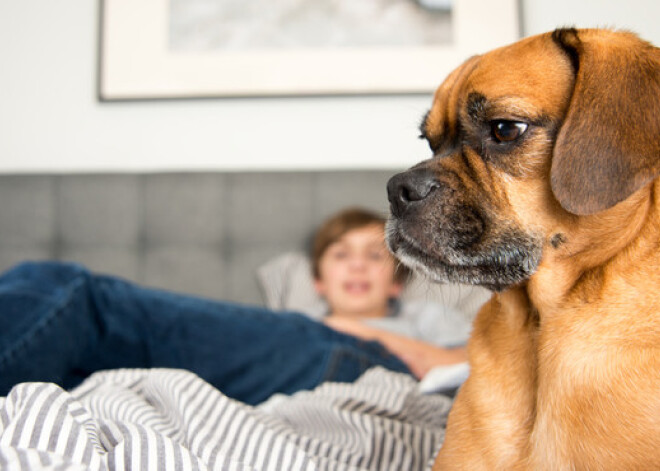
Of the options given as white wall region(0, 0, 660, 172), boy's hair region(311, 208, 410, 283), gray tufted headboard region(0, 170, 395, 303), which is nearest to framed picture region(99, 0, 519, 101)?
white wall region(0, 0, 660, 172)

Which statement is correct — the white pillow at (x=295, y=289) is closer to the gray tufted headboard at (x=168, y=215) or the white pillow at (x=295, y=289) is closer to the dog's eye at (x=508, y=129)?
the gray tufted headboard at (x=168, y=215)

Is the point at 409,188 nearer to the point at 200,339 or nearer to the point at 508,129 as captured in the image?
the point at 508,129

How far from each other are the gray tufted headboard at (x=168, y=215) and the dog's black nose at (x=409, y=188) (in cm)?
120

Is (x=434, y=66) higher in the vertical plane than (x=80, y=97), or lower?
higher

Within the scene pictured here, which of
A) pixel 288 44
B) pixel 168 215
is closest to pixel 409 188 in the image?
pixel 168 215

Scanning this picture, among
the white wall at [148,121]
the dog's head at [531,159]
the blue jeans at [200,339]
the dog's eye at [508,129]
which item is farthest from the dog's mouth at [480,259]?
the white wall at [148,121]

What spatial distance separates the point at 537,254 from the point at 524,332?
0.13 metres

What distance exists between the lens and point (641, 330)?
70 centimetres

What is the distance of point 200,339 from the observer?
1435 millimetres

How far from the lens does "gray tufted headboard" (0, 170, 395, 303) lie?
204 cm

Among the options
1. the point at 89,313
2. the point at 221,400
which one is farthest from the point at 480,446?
the point at 89,313

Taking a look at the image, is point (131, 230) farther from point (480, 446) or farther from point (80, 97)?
point (480, 446)

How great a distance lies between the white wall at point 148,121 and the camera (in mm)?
2217

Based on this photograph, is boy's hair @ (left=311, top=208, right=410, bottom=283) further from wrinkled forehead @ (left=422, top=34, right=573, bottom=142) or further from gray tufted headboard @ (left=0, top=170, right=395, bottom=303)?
wrinkled forehead @ (left=422, top=34, right=573, bottom=142)
